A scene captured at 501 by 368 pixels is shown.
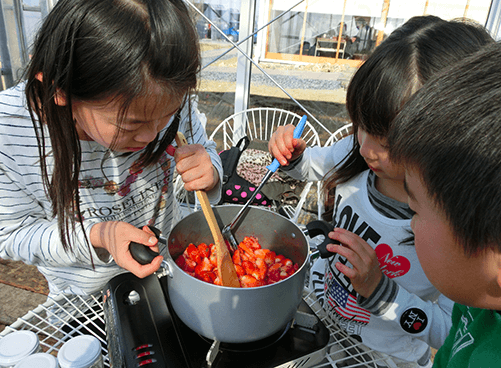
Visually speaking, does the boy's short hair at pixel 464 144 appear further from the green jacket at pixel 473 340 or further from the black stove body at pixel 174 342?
the black stove body at pixel 174 342

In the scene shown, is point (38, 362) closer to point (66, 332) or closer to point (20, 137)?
point (66, 332)

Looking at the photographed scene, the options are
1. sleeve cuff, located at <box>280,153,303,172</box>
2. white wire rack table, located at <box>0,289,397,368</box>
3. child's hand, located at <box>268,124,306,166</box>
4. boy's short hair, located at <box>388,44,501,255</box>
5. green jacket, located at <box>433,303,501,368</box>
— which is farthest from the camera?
sleeve cuff, located at <box>280,153,303,172</box>

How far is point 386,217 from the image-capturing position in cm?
84

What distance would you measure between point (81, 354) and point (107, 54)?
1.59 feet

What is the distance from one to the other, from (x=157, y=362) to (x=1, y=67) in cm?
235

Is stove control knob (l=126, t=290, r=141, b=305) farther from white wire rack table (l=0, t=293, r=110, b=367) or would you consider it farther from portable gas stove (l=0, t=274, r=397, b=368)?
white wire rack table (l=0, t=293, r=110, b=367)

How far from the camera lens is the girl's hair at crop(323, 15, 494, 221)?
67 centimetres

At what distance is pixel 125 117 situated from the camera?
0.59 meters

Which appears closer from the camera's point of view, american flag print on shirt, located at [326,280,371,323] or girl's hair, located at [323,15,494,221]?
girl's hair, located at [323,15,494,221]

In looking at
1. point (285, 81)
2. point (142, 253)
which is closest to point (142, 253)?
point (142, 253)

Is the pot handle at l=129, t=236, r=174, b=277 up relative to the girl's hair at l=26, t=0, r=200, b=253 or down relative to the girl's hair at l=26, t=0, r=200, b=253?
down

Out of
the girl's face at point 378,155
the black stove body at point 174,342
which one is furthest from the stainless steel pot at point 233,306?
the girl's face at point 378,155

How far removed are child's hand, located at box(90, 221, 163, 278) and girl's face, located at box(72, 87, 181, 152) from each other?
0.56 feet

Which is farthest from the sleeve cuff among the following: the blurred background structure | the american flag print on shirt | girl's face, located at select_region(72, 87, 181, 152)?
the blurred background structure
